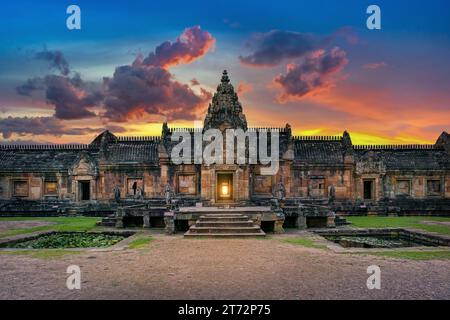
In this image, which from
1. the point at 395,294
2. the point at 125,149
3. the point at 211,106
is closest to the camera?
the point at 395,294

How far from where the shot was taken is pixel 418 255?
13.7 meters

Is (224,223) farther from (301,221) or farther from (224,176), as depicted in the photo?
(224,176)

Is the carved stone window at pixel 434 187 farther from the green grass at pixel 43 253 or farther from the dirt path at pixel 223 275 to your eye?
the green grass at pixel 43 253

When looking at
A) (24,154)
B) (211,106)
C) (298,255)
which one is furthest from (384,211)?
(24,154)

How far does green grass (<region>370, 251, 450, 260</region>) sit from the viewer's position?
1335 cm

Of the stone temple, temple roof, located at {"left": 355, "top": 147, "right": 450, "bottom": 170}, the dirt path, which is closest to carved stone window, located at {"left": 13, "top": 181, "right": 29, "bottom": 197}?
the stone temple

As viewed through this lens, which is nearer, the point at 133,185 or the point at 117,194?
the point at 117,194

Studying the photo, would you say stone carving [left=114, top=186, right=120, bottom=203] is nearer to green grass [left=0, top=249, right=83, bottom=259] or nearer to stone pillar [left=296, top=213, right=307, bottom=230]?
stone pillar [left=296, top=213, right=307, bottom=230]

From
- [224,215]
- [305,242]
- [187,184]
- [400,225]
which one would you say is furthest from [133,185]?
[400,225]

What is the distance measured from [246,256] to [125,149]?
77.5 ft

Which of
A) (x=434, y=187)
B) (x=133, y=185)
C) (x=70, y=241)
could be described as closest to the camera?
(x=70, y=241)

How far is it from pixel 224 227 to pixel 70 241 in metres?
7.37
